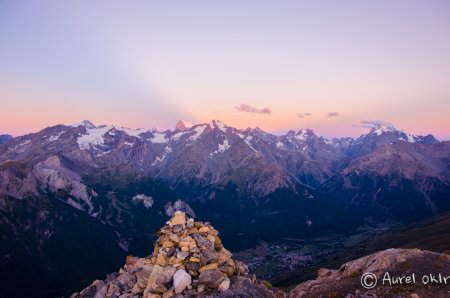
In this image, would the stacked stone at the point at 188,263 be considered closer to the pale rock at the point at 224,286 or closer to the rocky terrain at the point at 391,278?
the pale rock at the point at 224,286

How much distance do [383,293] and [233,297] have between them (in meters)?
18.7

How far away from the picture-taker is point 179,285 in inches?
1908

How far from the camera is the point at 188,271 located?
50.7m

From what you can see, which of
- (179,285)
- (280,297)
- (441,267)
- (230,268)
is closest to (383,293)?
(441,267)

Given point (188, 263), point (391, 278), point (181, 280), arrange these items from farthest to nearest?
point (391, 278) → point (188, 263) → point (181, 280)

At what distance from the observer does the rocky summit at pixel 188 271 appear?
48.8 m

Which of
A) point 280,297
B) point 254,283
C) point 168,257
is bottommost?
point 280,297

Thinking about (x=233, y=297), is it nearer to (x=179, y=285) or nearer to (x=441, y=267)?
(x=179, y=285)

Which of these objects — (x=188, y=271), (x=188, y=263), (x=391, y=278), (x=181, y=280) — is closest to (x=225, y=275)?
(x=188, y=271)

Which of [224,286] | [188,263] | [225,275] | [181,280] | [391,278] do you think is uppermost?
[188,263]

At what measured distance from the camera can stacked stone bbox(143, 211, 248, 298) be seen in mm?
48875

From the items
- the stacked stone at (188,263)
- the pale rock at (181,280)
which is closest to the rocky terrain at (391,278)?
the stacked stone at (188,263)

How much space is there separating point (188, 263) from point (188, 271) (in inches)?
45.3

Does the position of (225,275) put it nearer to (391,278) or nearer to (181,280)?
(181,280)
